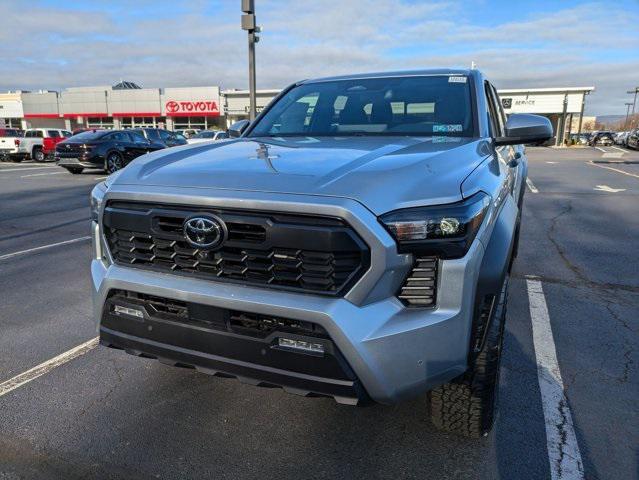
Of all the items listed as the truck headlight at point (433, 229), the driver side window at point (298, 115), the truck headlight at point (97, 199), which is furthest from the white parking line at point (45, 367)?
the truck headlight at point (433, 229)

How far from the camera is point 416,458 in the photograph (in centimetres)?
240

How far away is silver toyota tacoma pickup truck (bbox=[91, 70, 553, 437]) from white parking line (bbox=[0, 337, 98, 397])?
104 cm

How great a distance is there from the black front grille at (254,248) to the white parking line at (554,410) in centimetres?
140

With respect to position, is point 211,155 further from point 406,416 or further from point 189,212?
point 406,416

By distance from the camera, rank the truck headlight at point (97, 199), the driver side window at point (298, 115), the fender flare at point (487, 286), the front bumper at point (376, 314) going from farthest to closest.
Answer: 1. the driver side window at point (298, 115)
2. the truck headlight at point (97, 199)
3. the fender flare at point (487, 286)
4. the front bumper at point (376, 314)

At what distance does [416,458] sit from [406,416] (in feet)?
1.15

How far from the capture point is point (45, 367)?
10.8ft

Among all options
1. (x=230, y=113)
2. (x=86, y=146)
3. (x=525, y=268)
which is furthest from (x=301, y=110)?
(x=230, y=113)

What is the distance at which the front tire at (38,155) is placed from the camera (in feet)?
81.8

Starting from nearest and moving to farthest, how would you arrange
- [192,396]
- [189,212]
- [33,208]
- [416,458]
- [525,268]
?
[189,212]
[416,458]
[192,396]
[525,268]
[33,208]

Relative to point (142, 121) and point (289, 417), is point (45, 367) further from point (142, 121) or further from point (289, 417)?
point (142, 121)

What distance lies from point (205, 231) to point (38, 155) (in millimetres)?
27118

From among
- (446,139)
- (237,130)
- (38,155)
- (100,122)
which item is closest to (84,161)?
(38,155)

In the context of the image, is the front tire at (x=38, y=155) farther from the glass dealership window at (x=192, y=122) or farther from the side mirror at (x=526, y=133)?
the glass dealership window at (x=192, y=122)
